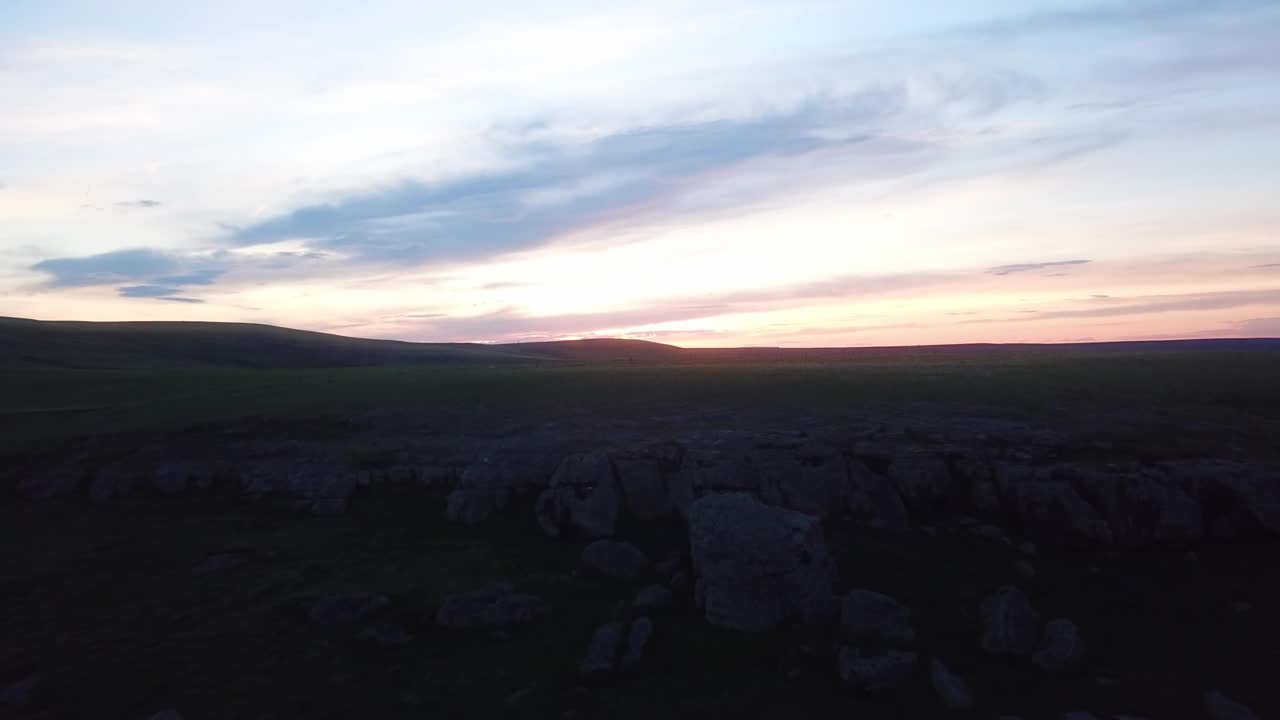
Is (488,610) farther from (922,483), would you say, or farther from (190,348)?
(190,348)

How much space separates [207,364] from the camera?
83438 mm

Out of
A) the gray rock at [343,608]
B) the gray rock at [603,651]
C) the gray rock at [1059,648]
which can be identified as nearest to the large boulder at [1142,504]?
the gray rock at [1059,648]

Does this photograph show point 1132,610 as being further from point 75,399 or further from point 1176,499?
point 75,399

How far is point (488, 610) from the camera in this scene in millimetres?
15133

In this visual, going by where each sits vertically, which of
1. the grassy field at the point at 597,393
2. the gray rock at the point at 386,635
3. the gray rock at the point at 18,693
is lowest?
the gray rock at the point at 18,693

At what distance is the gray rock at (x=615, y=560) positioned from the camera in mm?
16859

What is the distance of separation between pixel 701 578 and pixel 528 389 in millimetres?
25600

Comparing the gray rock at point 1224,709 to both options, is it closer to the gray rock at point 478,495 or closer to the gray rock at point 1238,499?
the gray rock at point 1238,499

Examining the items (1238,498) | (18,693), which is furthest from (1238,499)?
(18,693)

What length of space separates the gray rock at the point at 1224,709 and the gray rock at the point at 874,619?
4162 mm

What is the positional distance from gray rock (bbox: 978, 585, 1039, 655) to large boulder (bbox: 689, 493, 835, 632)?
260 centimetres

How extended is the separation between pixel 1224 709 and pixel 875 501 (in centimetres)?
855

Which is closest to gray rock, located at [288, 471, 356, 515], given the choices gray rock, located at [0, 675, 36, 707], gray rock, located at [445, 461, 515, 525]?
gray rock, located at [445, 461, 515, 525]

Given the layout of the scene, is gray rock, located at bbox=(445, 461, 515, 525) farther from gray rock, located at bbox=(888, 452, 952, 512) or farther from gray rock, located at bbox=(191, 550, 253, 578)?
gray rock, located at bbox=(888, 452, 952, 512)
